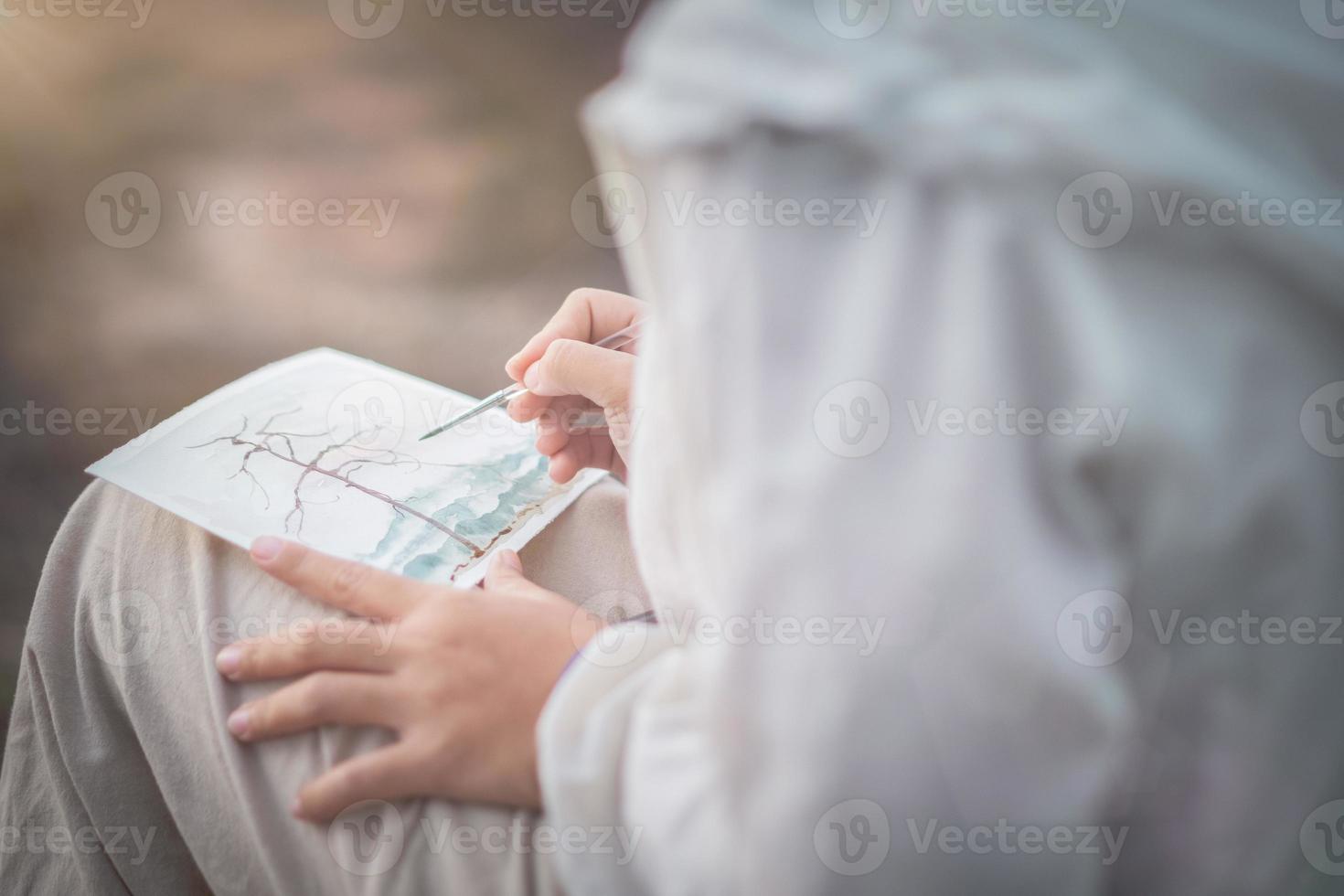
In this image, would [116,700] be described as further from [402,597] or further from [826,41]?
[826,41]

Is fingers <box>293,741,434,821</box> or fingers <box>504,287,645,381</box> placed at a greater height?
fingers <box>504,287,645,381</box>

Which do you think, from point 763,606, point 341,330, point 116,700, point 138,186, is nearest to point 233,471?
point 116,700

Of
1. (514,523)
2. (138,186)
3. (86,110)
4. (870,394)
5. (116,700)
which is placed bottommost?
(116,700)

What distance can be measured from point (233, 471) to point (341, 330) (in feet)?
3.11

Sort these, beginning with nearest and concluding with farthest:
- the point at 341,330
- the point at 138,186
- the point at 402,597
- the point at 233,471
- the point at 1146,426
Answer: the point at 1146,426 → the point at 402,597 → the point at 233,471 → the point at 341,330 → the point at 138,186

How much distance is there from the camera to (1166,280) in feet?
1.27
